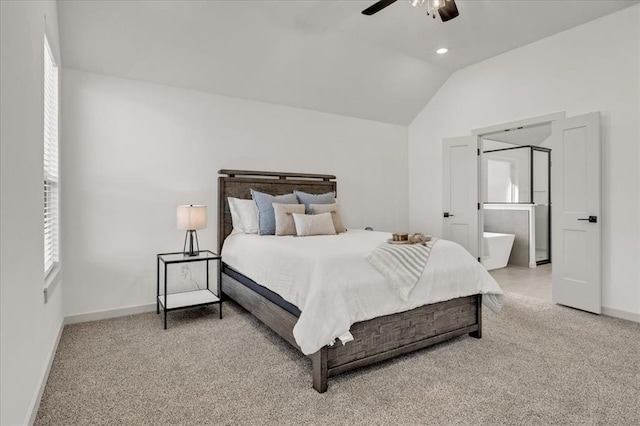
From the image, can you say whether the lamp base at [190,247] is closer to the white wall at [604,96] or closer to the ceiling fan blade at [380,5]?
the ceiling fan blade at [380,5]

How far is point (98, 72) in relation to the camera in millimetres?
3486

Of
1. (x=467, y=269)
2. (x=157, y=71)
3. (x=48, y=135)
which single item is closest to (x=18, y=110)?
(x=48, y=135)

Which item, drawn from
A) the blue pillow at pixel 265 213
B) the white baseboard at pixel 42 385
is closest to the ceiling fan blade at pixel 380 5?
the blue pillow at pixel 265 213

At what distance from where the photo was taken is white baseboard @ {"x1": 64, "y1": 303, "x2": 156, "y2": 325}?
11.1ft

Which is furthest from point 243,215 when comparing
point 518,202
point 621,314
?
point 518,202

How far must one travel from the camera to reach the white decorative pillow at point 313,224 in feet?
11.8

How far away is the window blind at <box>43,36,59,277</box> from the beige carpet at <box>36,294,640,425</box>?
2.62 ft

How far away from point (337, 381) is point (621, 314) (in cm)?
319

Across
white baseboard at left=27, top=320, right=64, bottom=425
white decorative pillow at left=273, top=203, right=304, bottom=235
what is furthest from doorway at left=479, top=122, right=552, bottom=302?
white baseboard at left=27, top=320, right=64, bottom=425

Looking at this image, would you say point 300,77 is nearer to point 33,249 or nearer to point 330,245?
point 330,245

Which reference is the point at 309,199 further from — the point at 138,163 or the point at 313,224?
the point at 138,163

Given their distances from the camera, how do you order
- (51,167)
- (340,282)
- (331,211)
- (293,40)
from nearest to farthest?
(340,282) < (51,167) < (293,40) < (331,211)

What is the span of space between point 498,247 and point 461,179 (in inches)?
71.5

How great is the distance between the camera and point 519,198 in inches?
278
